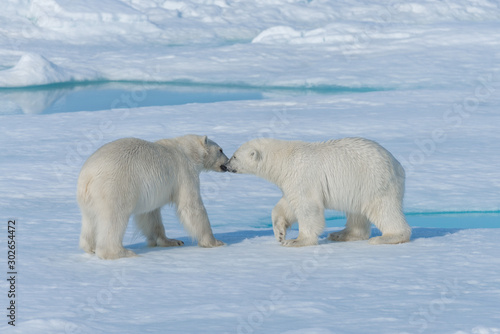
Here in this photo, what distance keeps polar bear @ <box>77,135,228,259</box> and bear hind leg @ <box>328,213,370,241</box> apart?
0.75 meters

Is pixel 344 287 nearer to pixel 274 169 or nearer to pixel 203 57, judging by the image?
pixel 274 169

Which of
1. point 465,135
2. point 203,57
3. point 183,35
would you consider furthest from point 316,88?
point 183,35

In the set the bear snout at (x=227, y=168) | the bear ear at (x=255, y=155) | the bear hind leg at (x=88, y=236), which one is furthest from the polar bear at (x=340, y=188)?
the bear hind leg at (x=88, y=236)

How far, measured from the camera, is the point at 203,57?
13.5 meters

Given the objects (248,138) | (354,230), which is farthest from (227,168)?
(248,138)

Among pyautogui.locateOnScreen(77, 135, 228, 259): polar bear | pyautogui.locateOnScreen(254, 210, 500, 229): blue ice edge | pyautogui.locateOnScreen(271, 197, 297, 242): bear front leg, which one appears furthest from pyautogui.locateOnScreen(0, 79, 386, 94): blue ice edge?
pyautogui.locateOnScreen(77, 135, 228, 259): polar bear

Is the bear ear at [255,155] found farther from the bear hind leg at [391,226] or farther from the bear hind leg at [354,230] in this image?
the bear hind leg at [391,226]

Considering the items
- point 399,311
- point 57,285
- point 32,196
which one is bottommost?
point 32,196

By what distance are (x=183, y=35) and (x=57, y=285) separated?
1433 centimetres

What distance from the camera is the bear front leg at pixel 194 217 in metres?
3.92

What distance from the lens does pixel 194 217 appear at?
12.9 ft

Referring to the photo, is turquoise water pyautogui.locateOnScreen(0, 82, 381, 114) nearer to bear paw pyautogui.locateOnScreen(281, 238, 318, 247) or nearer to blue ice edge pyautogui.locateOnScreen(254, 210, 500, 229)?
blue ice edge pyautogui.locateOnScreen(254, 210, 500, 229)

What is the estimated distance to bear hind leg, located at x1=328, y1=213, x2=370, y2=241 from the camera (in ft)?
13.6

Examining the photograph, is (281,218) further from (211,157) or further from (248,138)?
(248,138)
